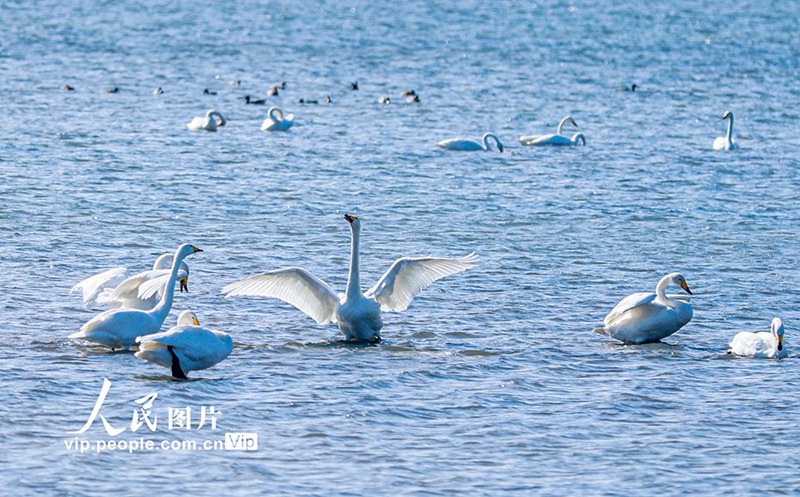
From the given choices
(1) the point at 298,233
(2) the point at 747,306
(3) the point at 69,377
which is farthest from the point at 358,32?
(3) the point at 69,377

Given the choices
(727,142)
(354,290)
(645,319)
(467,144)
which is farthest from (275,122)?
(645,319)

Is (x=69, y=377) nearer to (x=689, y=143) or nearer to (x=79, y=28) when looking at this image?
(x=689, y=143)

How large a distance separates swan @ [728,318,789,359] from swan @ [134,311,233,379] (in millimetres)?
4716

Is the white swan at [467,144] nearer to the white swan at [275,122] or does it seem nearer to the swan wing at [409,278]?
the white swan at [275,122]

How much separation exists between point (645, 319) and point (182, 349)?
4580 mm

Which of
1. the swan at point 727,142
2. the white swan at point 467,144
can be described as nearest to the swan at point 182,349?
the white swan at point 467,144

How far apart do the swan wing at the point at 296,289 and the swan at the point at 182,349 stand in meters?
2.01

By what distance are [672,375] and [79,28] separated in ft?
145

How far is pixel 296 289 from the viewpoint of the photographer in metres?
13.2

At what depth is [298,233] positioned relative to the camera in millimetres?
17922

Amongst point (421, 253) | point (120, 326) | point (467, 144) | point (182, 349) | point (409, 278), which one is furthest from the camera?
point (467, 144)

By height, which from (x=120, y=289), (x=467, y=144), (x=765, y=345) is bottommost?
(x=765, y=345)

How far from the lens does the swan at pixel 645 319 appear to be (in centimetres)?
1292

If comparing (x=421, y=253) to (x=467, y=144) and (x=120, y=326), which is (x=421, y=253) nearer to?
(x=120, y=326)
